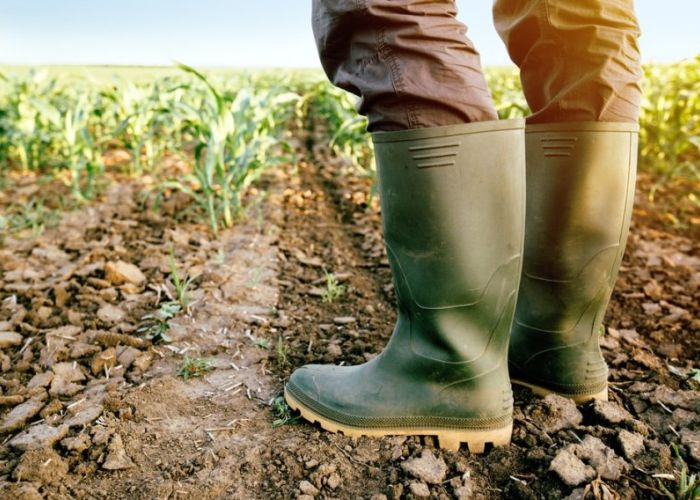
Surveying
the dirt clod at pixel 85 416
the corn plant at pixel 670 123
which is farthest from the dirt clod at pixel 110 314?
the corn plant at pixel 670 123

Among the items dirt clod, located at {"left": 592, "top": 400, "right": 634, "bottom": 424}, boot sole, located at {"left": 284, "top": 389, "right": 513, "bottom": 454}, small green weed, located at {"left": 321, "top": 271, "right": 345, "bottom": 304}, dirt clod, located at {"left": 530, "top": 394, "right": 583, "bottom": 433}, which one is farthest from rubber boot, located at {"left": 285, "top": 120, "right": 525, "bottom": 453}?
small green weed, located at {"left": 321, "top": 271, "right": 345, "bottom": 304}

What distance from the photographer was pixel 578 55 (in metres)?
1.07

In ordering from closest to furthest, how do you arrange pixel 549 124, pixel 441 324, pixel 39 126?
pixel 441 324 < pixel 549 124 < pixel 39 126

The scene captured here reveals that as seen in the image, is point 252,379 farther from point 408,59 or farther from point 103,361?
point 408,59

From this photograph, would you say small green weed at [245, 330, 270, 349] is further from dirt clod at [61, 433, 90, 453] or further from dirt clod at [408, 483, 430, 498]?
dirt clod at [408, 483, 430, 498]

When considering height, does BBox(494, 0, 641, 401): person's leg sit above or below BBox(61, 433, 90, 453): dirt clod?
above

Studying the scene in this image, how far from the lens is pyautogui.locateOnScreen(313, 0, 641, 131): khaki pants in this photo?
0.88 metres

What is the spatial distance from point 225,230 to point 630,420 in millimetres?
1805

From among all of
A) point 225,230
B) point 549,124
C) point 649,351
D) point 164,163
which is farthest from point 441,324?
point 164,163

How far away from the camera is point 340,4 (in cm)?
87

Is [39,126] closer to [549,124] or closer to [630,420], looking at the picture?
[549,124]

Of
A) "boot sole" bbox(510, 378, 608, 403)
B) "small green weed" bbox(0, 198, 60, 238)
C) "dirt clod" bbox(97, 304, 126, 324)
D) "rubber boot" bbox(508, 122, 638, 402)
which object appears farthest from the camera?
"small green weed" bbox(0, 198, 60, 238)

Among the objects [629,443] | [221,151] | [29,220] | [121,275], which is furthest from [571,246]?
[29,220]

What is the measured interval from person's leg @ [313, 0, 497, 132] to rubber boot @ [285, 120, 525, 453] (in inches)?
1.4
